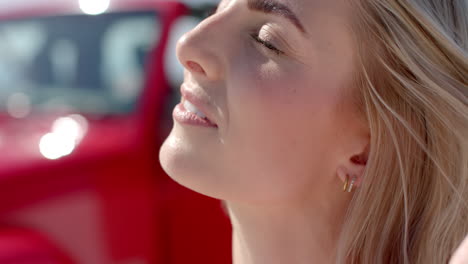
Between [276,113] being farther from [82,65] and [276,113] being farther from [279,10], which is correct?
[82,65]

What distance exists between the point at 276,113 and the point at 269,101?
0.11ft

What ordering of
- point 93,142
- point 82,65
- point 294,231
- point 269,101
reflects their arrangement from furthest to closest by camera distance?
1. point 82,65
2. point 93,142
3. point 294,231
4. point 269,101

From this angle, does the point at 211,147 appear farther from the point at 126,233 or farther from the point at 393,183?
the point at 126,233

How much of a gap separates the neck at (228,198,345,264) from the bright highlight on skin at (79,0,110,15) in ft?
6.87

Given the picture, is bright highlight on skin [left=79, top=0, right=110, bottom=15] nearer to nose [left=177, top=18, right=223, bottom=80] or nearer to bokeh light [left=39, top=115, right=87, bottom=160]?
bokeh light [left=39, top=115, right=87, bottom=160]

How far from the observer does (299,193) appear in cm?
183

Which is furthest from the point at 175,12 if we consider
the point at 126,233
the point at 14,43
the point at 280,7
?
the point at 280,7

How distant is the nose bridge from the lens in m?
1.78

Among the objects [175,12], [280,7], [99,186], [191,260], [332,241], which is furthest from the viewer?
[175,12]

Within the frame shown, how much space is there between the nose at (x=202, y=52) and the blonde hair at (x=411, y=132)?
344 mm

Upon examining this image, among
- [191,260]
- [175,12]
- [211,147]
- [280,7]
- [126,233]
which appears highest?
[175,12]

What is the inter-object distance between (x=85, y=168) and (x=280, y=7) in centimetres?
170

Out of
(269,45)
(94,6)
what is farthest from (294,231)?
(94,6)

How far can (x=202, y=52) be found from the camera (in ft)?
5.88
